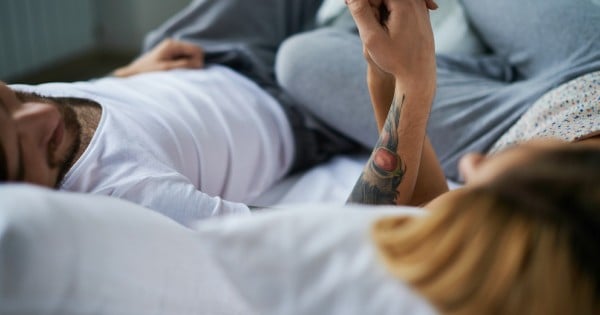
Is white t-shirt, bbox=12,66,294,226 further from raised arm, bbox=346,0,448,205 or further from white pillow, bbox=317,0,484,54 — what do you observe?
white pillow, bbox=317,0,484,54

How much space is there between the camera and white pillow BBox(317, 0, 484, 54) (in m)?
1.20

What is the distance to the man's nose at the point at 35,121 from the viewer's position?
61 centimetres

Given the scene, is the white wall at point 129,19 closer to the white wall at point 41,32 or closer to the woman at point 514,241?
the white wall at point 41,32

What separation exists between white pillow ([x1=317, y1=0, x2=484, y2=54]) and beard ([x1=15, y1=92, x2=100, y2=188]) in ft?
2.38

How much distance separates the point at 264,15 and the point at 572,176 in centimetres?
103

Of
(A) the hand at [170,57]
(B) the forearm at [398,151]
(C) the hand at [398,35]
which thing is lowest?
(A) the hand at [170,57]

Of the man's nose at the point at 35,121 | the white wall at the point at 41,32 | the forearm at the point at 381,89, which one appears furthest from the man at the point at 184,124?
the white wall at the point at 41,32

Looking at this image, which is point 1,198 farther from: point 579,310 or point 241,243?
point 579,310

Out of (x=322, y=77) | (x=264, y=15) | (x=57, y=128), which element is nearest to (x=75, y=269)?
(x=57, y=128)

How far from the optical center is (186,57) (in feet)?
3.98

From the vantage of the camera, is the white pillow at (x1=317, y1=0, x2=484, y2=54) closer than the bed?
No

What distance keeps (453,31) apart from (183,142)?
0.62m

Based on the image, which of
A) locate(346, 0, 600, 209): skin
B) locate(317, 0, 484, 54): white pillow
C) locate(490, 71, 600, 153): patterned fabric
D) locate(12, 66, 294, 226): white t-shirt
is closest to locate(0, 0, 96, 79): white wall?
locate(12, 66, 294, 226): white t-shirt

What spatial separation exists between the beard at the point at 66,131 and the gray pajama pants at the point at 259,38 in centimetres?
43
